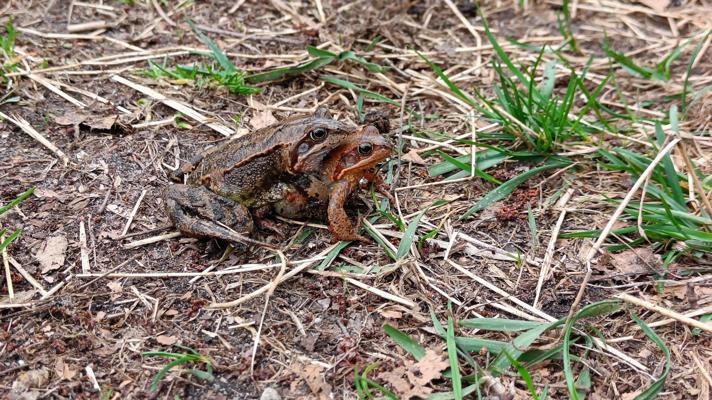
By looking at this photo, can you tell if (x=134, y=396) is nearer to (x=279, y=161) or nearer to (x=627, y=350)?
(x=279, y=161)

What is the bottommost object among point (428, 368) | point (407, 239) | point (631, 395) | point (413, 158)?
point (631, 395)

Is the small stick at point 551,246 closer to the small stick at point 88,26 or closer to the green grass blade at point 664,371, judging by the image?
the green grass blade at point 664,371

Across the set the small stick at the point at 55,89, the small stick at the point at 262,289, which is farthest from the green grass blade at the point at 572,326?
the small stick at the point at 55,89

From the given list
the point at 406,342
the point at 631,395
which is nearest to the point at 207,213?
the point at 406,342

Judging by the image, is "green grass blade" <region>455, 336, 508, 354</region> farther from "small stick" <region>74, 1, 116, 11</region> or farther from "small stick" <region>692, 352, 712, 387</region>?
"small stick" <region>74, 1, 116, 11</region>

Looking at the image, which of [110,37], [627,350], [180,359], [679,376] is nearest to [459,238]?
[627,350]

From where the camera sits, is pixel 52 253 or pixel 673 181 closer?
pixel 52 253

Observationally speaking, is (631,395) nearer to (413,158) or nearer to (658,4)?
(413,158)
